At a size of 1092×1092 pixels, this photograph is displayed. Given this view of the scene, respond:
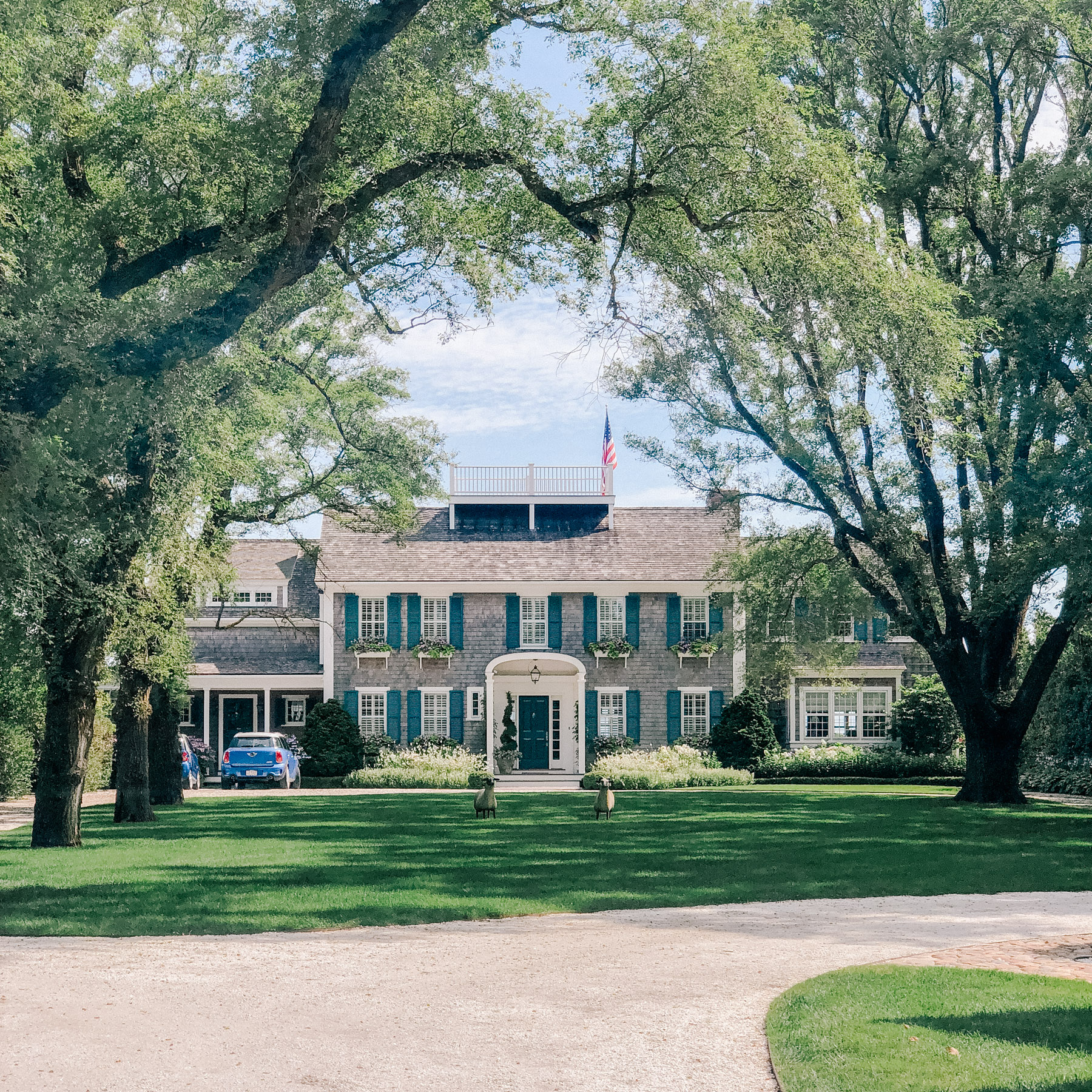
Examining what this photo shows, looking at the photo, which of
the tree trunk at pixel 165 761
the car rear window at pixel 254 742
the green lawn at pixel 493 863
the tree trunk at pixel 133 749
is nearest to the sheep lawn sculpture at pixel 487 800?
the green lawn at pixel 493 863

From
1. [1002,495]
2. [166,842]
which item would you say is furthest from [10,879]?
[1002,495]

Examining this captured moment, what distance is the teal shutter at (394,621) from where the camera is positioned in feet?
119

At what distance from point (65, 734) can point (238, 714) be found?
74.5ft

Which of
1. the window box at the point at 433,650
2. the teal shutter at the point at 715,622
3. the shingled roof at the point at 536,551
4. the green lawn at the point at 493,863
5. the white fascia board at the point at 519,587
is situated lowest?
the green lawn at the point at 493,863

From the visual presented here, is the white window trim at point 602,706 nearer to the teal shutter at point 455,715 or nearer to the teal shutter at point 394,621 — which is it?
the teal shutter at point 455,715

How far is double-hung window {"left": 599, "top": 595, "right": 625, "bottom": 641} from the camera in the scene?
36562 mm

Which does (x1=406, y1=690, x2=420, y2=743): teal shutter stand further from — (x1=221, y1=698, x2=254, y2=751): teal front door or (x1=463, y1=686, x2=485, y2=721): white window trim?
(x1=221, y1=698, x2=254, y2=751): teal front door

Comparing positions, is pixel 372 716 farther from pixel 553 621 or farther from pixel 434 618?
pixel 553 621

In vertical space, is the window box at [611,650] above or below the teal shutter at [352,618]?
below

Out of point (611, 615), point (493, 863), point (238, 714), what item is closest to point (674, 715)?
point (611, 615)

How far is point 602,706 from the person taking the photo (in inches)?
1428

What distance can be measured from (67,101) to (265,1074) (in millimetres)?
10888

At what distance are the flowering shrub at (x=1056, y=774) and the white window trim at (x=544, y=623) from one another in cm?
1318

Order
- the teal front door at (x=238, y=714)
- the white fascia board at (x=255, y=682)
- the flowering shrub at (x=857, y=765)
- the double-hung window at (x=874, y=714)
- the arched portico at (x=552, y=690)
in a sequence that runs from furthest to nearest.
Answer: the teal front door at (x=238, y=714) < the double-hung window at (x=874, y=714) < the arched portico at (x=552, y=690) < the white fascia board at (x=255, y=682) < the flowering shrub at (x=857, y=765)
